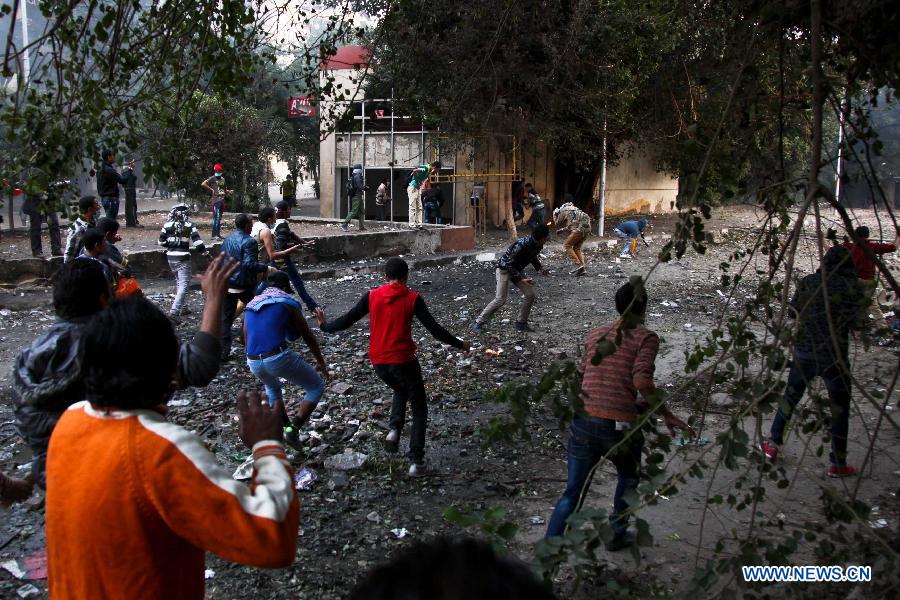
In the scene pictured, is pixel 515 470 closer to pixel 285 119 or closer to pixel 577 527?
pixel 577 527

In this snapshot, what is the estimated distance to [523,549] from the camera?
164 inches

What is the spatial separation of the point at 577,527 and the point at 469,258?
42.3 ft

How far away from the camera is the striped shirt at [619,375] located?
361 cm

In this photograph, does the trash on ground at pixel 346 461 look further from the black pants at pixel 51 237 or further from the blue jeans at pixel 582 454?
the black pants at pixel 51 237

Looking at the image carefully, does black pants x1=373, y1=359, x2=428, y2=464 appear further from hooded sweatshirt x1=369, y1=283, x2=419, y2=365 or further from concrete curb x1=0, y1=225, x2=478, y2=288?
concrete curb x1=0, y1=225, x2=478, y2=288

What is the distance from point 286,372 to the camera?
5.12m

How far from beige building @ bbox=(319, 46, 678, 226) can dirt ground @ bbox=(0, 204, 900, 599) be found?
36.0 ft

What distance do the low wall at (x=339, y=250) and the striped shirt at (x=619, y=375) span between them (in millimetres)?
8617

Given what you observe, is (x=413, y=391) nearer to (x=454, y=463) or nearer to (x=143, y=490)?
(x=454, y=463)

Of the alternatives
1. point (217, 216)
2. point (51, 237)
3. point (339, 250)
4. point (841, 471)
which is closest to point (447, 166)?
point (217, 216)

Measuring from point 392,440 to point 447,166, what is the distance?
55.7ft

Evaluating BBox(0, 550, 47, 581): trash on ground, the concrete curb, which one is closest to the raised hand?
BBox(0, 550, 47, 581): trash on ground

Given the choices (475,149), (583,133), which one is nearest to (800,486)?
(583,133)

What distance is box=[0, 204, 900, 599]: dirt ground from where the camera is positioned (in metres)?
3.88
